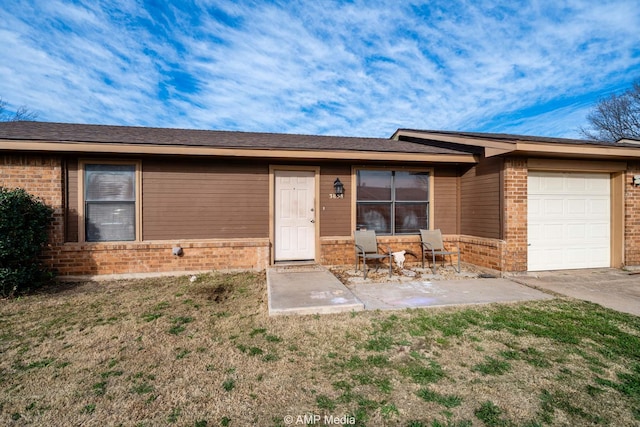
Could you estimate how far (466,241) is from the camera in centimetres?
663

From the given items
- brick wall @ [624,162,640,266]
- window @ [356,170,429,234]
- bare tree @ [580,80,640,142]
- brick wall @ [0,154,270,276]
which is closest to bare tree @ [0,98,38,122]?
brick wall @ [0,154,270,276]

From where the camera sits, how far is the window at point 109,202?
5562 millimetres

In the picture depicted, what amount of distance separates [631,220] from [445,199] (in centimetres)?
380

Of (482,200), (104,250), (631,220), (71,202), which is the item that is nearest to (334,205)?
(482,200)

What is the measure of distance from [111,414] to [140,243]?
4342 mm

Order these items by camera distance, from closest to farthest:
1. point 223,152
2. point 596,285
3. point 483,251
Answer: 1. point 596,285
2. point 223,152
3. point 483,251

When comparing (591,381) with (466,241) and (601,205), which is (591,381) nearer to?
(466,241)

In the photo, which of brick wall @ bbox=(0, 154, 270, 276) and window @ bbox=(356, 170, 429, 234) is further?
window @ bbox=(356, 170, 429, 234)

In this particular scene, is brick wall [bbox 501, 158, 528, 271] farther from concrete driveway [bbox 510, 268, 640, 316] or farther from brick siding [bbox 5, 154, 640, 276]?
concrete driveway [bbox 510, 268, 640, 316]

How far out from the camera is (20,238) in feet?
15.0

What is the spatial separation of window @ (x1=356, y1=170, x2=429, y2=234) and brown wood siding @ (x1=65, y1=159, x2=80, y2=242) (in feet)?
17.9

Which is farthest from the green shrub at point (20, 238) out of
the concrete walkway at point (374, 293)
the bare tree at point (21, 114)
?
the bare tree at point (21, 114)

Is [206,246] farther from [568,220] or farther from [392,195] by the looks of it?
[568,220]

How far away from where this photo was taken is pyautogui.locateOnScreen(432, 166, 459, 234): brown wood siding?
22.5 ft
